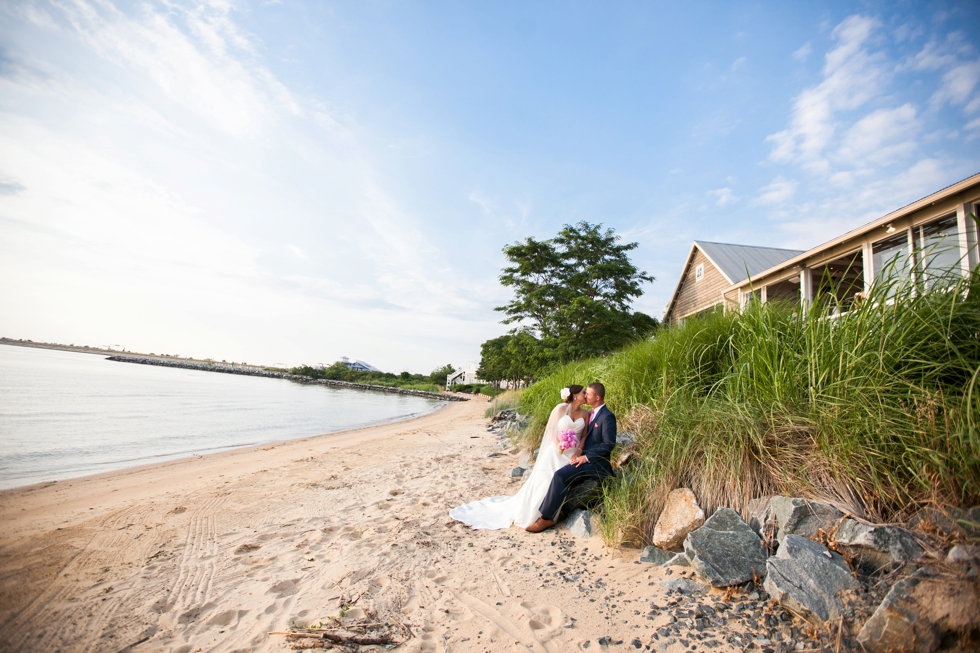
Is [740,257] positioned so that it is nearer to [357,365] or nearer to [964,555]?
[964,555]

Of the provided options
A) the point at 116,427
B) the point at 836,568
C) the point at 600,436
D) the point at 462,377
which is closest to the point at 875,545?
the point at 836,568

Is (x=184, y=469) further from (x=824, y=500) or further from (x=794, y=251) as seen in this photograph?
(x=794, y=251)

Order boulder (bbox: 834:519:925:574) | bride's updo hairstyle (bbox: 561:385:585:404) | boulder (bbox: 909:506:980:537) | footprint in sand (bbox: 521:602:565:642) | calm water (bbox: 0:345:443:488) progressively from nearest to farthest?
boulder (bbox: 909:506:980:537), boulder (bbox: 834:519:925:574), footprint in sand (bbox: 521:602:565:642), bride's updo hairstyle (bbox: 561:385:585:404), calm water (bbox: 0:345:443:488)

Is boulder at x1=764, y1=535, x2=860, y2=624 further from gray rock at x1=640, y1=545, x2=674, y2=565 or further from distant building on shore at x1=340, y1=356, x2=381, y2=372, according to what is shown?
distant building on shore at x1=340, y1=356, x2=381, y2=372

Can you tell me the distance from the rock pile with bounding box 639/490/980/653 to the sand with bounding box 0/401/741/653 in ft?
1.40

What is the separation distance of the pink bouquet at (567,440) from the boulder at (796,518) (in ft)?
6.55

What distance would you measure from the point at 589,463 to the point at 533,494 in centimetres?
72

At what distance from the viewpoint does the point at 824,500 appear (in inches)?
111

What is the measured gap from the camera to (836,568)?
240cm

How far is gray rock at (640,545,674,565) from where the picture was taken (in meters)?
3.36

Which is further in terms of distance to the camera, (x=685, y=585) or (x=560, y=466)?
(x=560, y=466)

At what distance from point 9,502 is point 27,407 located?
1235 cm

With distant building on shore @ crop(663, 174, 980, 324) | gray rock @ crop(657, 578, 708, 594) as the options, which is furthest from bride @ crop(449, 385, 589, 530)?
distant building on shore @ crop(663, 174, 980, 324)

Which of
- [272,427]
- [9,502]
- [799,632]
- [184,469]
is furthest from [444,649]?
[272,427]
